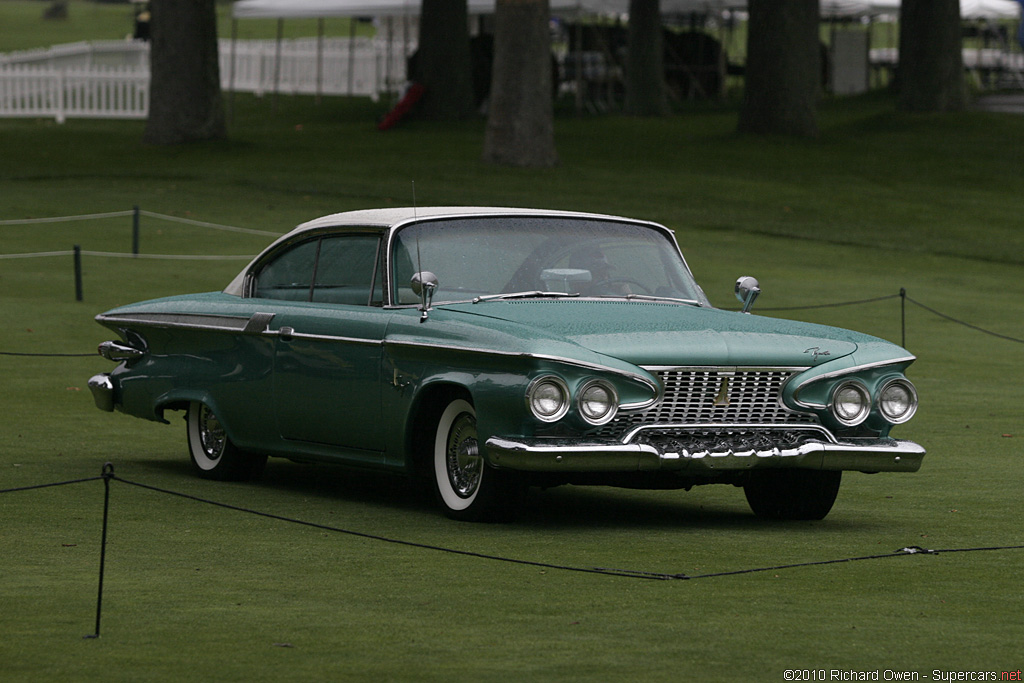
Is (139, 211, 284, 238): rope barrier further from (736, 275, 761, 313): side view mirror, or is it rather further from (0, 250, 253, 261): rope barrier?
(736, 275, 761, 313): side view mirror

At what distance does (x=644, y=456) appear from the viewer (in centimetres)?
795

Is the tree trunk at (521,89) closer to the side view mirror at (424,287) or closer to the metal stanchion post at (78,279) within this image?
the metal stanchion post at (78,279)

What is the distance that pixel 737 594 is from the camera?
6.79 metres

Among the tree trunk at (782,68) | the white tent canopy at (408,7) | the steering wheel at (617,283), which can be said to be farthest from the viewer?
the white tent canopy at (408,7)

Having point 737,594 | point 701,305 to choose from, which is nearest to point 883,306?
point 701,305

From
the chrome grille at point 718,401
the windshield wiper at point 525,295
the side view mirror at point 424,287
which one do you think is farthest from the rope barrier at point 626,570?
the windshield wiper at point 525,295

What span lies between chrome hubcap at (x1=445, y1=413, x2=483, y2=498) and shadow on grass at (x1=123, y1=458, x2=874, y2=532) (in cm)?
18

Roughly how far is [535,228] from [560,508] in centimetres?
142

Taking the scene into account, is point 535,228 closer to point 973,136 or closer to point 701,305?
point 701,305

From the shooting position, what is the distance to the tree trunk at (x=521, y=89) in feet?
104

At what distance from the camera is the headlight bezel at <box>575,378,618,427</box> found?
314 inches

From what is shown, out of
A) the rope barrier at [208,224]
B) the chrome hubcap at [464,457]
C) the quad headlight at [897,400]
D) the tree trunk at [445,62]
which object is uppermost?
the tree trunk at [445,62]

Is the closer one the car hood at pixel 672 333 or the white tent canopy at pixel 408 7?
the car hood at pixel 672 333

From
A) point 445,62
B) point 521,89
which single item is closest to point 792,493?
point 521,89
